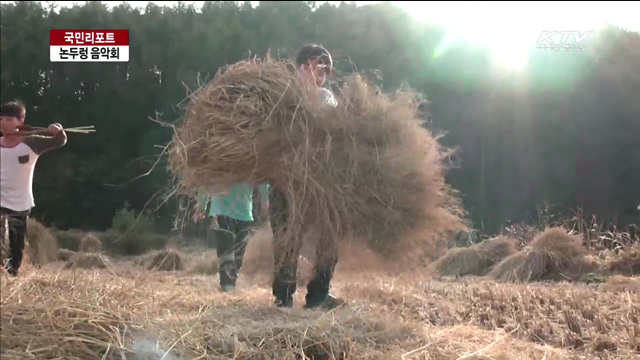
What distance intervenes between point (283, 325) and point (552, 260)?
2852 millimetres

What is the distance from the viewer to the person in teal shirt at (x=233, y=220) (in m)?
3.34

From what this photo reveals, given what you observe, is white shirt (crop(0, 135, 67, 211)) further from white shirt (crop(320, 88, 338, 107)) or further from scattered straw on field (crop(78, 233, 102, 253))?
scattered straw on field (crop(78, 233, 102, 253))

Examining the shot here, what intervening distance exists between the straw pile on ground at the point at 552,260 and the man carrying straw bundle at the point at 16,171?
342cm

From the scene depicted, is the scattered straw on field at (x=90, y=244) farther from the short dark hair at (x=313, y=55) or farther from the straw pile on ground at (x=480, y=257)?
the short dark hair at (x=313, y=55)

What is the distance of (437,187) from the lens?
3.11m

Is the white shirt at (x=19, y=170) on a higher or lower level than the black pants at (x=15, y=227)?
higher

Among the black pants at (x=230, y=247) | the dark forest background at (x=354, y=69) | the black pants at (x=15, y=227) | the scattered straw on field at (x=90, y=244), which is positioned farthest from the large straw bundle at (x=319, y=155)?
the scattered straw on field at (x=90, y=244)

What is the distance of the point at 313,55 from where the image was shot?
3.59 metres

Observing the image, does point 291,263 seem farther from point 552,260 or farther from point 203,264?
point 203,264

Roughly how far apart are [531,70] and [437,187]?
278 cm

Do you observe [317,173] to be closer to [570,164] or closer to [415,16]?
[570,164]

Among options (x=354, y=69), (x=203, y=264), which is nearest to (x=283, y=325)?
(x=354, y=69)

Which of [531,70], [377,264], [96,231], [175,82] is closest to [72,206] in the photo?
[96,231]

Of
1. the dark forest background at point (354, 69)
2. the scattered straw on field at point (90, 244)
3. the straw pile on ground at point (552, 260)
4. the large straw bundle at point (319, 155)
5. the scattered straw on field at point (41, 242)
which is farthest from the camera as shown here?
the scattered straw on field at point (90, 244)
